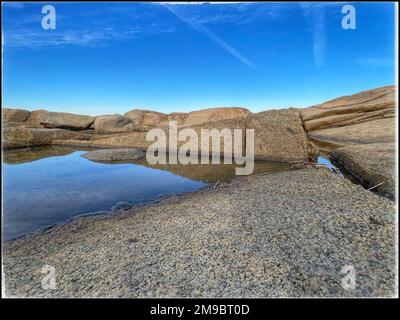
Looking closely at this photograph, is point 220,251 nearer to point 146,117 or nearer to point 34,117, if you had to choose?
point 34,117

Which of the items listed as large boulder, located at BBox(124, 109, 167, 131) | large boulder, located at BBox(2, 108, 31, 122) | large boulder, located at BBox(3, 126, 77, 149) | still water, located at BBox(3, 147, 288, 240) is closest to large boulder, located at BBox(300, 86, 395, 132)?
still water, located at BBox(3, 147, 288, 240)

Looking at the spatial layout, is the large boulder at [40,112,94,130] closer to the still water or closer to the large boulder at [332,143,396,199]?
the still water

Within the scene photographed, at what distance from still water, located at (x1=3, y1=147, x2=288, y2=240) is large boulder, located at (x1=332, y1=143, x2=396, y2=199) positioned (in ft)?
12.1

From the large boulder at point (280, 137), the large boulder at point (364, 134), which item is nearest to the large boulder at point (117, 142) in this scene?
the large boulder at point (280, 137)

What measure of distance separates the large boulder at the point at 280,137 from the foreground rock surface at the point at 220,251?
324 inches

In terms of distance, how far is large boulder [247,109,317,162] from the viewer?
1606 cm

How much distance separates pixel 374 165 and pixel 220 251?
10112mm

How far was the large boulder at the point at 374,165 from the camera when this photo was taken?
368 inches

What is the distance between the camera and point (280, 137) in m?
17.0

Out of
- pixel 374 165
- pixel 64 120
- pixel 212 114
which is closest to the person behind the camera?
pixel 374 165

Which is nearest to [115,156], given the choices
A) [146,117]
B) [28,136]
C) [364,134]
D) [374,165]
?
[28,136]

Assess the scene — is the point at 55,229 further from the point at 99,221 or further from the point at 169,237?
the point at 169,237

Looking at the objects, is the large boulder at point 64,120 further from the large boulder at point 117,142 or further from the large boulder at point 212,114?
the large boulder at point 212,114

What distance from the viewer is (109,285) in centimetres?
402
